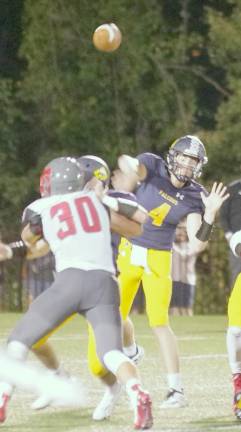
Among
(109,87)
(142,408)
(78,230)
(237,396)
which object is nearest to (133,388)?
(142,408)

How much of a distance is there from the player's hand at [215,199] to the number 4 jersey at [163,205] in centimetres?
51

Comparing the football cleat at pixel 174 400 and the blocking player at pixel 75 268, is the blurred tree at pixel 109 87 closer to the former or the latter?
the football cleat at pixel 174 400

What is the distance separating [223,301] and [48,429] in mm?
11436

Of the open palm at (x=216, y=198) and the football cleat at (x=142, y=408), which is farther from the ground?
the open palm at (x=216, y=198)

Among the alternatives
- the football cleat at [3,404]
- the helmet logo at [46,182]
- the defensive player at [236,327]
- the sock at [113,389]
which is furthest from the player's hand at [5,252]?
the defensive player at [236,327]

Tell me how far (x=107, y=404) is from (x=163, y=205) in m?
1.46

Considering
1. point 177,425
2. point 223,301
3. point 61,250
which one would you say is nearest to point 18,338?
point 61,250

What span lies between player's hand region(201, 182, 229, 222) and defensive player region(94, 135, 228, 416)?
343mm

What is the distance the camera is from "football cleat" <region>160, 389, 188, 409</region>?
26.2 feet

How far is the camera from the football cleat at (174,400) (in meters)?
7.98

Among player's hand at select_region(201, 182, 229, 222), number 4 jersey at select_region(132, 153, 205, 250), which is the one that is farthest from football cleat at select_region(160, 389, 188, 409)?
player's hand at select_region(201, 182, 229, 222)

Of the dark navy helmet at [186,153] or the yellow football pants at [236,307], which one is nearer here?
the yellow football pants at [236,307]

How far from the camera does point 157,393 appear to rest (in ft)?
28.4

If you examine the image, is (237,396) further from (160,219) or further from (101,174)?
(101,174)
